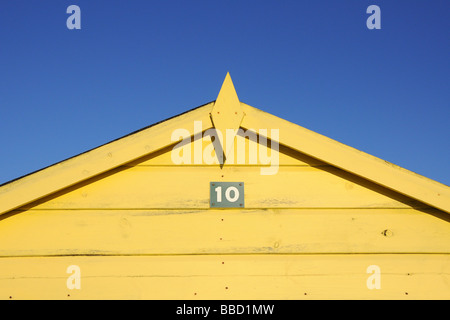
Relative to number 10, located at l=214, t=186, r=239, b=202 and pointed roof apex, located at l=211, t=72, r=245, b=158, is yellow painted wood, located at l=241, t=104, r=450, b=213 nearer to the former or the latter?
pointed roof apex, located at l=211, t=72, r=245, b=158

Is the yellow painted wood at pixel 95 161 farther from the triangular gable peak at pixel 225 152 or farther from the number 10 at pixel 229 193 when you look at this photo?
the number 10 at pixel 229 193

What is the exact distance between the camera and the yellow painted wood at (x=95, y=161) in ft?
8.35

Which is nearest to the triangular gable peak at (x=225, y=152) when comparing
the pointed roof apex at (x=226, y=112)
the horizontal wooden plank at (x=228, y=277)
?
the pointed roof apex at (x=226, y=112)

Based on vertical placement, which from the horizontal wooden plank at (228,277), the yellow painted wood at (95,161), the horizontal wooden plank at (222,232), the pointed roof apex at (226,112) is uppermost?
the pointed roof apex at (226,112)

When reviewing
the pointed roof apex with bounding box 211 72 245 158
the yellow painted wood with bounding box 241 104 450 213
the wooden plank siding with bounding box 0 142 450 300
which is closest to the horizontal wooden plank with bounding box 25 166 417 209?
the wooden plank siding with bounding box 0 142 450 300

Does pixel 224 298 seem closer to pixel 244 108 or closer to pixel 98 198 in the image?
pixel 98 198

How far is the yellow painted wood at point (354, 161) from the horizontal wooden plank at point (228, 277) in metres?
0.47

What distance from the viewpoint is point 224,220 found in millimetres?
2684

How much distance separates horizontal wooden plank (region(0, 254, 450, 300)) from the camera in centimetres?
260

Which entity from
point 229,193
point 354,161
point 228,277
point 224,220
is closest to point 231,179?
point 229,193

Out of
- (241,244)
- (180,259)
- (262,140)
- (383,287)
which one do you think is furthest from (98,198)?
(383,287)
